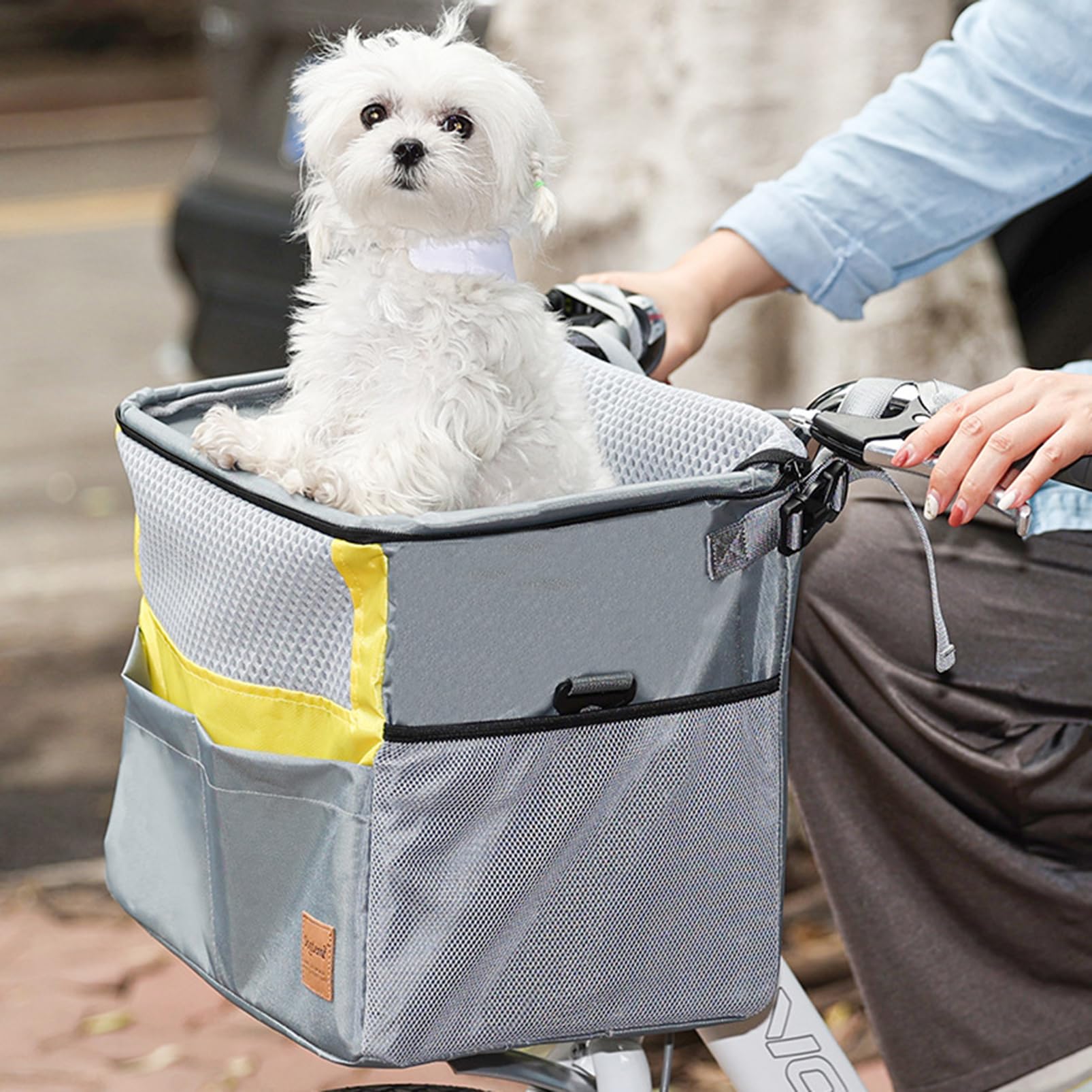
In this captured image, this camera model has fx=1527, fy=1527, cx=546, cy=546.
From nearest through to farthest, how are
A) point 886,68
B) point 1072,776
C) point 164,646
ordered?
point 164,646 < point 1072,776 < point 886,68

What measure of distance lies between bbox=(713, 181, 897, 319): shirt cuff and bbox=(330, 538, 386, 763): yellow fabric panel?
0.89m

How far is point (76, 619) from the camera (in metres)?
4.32

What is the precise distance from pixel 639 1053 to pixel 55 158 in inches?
446

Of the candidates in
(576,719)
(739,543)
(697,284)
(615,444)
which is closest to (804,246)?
(697,284)

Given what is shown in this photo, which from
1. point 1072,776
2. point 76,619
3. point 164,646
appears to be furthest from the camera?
point 76,619

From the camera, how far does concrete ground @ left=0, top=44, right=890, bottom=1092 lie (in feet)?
8.48

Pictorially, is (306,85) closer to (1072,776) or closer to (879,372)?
(1072,776)

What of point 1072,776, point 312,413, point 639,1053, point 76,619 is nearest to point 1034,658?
point 1072,776

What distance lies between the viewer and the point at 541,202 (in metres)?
1.42

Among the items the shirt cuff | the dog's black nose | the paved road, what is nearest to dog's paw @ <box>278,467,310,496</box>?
the dog's black nose

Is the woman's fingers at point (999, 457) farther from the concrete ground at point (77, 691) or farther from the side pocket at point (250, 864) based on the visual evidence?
the concrete ground at point (77, 691)

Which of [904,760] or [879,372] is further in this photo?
[879,372]

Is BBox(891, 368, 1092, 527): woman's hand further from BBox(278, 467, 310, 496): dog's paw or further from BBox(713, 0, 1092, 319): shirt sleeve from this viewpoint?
BBox(713, 0, 1092, 319): shirt sleeve

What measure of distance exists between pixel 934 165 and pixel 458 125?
65cm
